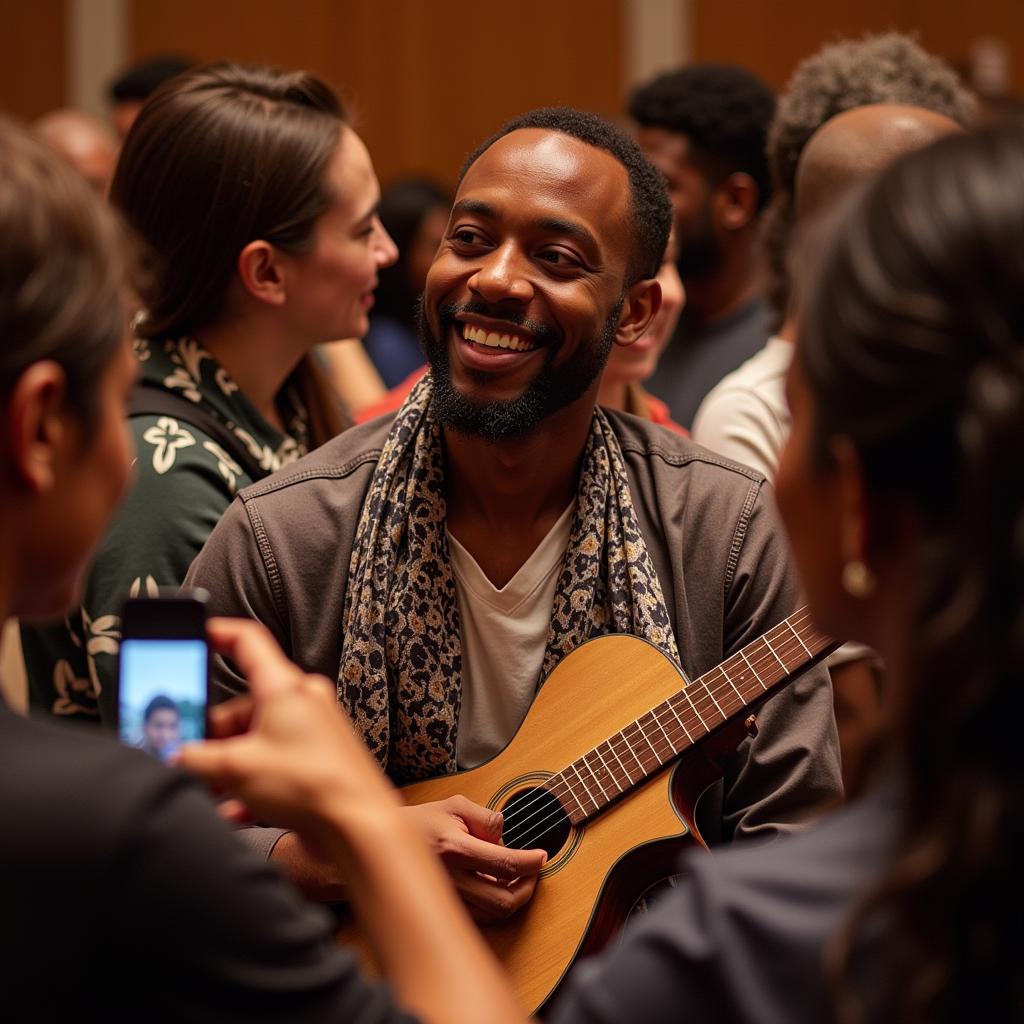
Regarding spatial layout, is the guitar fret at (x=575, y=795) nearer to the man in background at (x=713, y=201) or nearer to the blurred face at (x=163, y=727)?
the blurred face at (x=163, y=727)

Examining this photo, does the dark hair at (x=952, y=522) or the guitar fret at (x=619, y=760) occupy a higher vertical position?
the dark hair at (x=952, y=522)

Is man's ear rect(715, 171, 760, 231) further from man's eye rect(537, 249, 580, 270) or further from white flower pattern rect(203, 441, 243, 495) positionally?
white flower pattern rect(203, 441, 243, 495)

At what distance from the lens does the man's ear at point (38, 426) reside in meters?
0.95

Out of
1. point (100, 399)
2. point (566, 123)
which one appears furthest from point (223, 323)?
point (100, 399)

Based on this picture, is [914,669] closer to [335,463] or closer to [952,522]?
[952,522]

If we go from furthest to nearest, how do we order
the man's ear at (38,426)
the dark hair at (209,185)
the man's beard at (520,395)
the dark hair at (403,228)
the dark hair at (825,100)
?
the dark hair at (403,228) → the dark hair at (825,100) → the dark hair at (209,185) → the man's beard at (520,395) → the man's ear at (38,426)

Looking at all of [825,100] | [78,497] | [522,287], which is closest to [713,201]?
[825,100]

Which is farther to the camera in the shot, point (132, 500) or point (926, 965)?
point (132, 500)

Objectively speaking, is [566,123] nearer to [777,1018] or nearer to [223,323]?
[223,323]

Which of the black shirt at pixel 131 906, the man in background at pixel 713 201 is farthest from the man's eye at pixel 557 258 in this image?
the man in background at pixel 713 201

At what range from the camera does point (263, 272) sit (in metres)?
2.26

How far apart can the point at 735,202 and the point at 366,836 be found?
2.65m

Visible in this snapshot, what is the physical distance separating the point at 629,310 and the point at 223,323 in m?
0.66

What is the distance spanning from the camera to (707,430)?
2432mm
